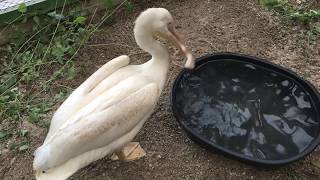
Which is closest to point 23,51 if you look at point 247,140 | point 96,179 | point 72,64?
point 72,64

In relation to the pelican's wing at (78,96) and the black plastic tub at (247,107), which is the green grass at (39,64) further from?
the black plastic tub at (247,107)

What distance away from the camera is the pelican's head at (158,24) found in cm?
276

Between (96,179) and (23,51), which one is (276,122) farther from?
(23,51)

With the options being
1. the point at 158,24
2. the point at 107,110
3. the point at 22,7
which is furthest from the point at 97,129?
the point at 22,7

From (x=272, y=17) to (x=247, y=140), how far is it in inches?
53.7

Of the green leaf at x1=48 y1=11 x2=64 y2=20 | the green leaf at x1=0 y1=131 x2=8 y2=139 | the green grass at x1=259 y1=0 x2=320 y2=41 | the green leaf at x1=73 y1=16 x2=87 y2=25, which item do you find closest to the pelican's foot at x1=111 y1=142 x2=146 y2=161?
the green leaf at x1=0 y1=131 x2=8 y2=139

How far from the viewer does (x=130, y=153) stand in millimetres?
3064

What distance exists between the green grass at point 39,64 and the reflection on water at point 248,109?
3.08 feet

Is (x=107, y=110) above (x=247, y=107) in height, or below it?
above

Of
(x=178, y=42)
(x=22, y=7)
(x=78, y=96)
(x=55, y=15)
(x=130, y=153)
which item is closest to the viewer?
(x=78, y=96)

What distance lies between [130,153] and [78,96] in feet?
1.75

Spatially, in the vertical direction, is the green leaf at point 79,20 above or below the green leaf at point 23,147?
above

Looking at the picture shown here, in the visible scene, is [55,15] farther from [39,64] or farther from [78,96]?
[78,96]

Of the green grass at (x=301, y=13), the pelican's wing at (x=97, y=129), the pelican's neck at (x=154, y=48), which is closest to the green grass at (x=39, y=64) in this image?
the pelican's wing at (x=97, y=129)
